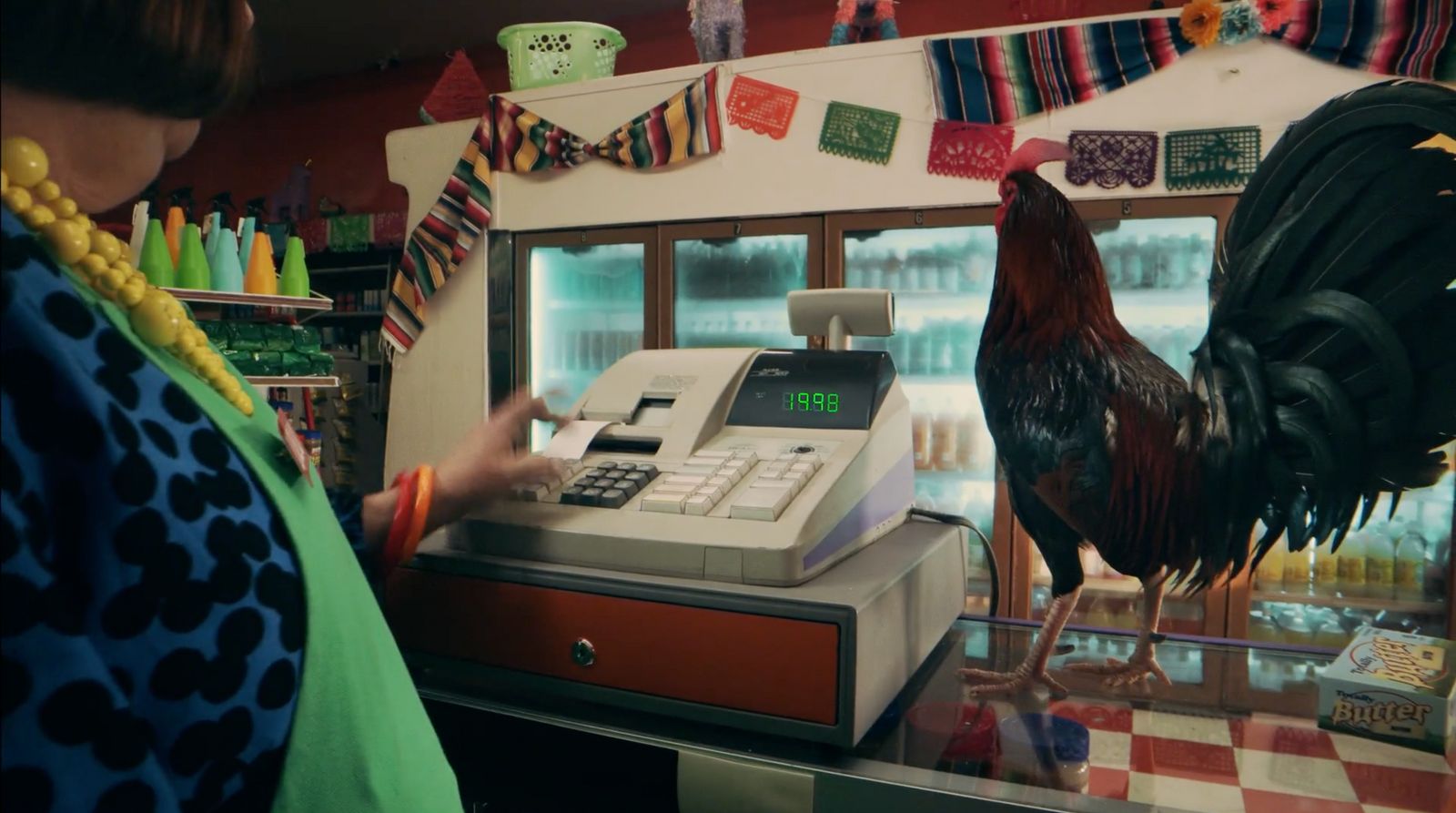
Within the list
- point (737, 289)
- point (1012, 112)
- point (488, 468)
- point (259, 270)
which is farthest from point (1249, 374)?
point (259, 270)

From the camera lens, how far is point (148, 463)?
385 millimetres

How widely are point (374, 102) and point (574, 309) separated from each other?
2753mm

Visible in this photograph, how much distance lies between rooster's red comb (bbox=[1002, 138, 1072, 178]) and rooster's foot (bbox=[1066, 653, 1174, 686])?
66 centimetres

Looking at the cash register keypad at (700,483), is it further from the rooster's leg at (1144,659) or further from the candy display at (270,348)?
the candy display at (270,348)

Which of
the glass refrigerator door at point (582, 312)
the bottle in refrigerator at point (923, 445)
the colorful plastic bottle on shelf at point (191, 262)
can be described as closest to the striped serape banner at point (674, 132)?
the glass refrigerator door at point (582, 312)

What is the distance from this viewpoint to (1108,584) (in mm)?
2840

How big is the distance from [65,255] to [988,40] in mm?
2583

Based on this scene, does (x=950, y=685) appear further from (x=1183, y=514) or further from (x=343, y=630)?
(x=343, y=630)

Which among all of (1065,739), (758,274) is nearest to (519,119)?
(758,274)

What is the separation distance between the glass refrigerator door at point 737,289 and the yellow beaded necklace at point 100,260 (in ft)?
9.04

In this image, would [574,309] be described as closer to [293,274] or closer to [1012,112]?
[293,274]

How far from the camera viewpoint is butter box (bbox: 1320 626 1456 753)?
0.88m

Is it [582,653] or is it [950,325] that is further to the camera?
[950,325]

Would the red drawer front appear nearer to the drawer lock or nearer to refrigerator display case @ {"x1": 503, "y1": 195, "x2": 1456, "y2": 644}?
Answer: the drawer lock
